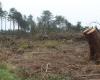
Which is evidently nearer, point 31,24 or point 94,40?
point 94,40

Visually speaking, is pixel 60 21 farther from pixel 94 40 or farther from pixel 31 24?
pixel 94 40

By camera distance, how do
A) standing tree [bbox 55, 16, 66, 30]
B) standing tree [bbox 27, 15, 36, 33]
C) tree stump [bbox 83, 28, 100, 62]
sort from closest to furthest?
tree stump [bbox 83, 28, 100, 62], standing tree [bbox 27, 15, 36, 33], standing tree [bbox 55, 16, 66, 30]

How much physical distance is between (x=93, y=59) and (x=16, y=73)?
3.64 m

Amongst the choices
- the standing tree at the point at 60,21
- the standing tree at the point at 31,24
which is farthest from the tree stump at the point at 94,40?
the standing tree at the point at 60,21

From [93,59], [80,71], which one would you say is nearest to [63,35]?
[93,59]

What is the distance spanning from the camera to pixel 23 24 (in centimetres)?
4825

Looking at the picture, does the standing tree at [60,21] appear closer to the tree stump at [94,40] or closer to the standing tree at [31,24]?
the standing tree at [31,24]

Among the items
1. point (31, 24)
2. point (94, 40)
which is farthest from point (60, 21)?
point (94, 40)

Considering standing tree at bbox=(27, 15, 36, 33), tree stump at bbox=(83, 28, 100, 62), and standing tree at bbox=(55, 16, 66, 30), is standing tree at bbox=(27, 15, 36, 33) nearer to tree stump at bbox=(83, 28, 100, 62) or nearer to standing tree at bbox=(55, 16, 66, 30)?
standing tree at bbox=(55, 16, 66, 30)

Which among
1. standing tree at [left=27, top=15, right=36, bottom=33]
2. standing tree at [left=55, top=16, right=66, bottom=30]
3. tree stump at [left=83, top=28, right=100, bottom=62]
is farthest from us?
standing tree at [left=55, top=16, right=66, bottom=30]

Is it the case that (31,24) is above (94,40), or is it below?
above

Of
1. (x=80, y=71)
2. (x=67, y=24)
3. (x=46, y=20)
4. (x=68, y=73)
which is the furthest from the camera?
(x=46, y=20)

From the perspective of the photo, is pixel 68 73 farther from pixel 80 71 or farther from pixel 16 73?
pixel 16 73

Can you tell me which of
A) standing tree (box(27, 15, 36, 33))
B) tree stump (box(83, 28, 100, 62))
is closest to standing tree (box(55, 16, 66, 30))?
standing tree (box(27, 15, 36, 33))
